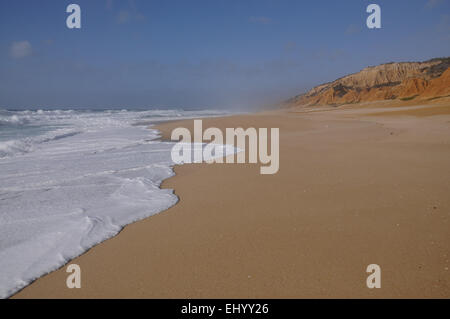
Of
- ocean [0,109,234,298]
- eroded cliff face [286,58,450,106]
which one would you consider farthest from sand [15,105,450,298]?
eroded cliff face [286,58,450,106]

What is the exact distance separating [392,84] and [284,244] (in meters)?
76.5

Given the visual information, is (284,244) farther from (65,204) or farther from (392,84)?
(392,84)

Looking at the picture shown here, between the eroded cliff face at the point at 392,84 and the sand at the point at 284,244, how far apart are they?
39652mm

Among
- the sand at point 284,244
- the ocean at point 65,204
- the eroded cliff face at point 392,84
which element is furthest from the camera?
the eroded cliff face at point 392,84

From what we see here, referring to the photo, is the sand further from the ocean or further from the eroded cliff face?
the eroded cliff face

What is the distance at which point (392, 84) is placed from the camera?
6681 cm

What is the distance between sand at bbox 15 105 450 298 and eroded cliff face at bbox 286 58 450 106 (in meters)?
39.7

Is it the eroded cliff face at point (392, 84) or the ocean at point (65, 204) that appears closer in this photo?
the ocean at point (65, 204)

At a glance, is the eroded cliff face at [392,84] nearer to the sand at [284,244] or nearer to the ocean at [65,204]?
the sand at [284,244]

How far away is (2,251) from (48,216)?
3.19 ft

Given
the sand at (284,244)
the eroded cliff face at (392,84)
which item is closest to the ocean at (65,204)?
the sand at (284,244)

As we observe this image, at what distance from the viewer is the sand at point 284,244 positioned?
2.32 meters
